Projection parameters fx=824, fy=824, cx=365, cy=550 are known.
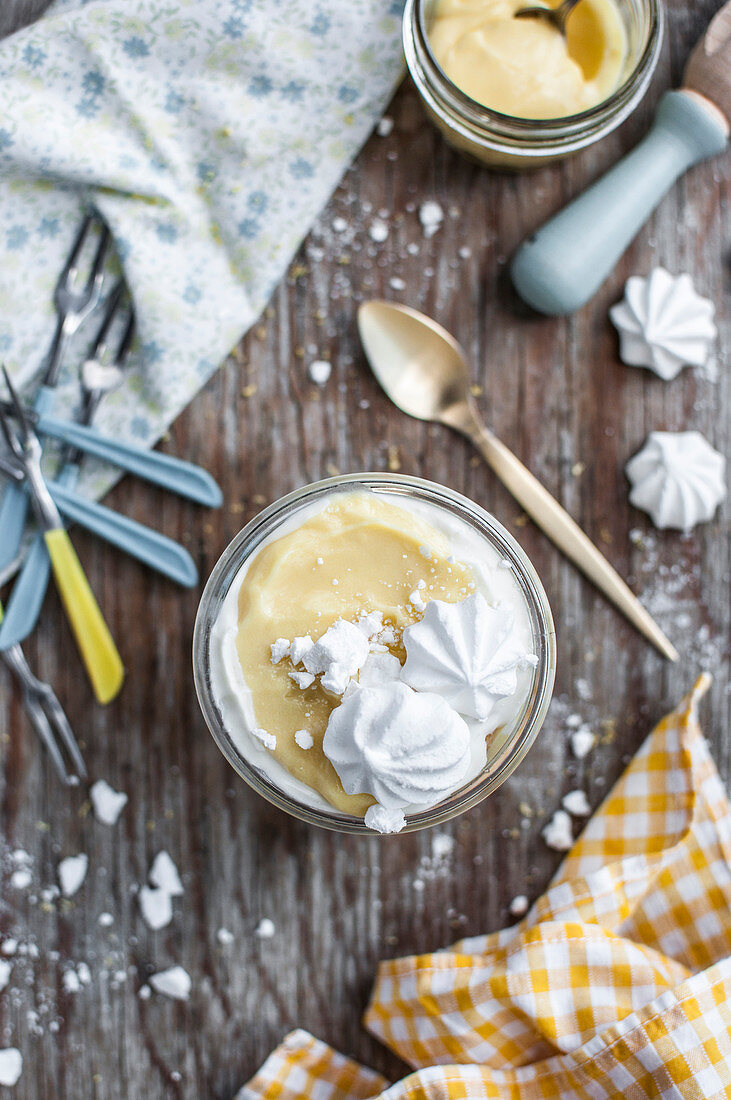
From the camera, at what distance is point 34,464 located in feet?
3.70

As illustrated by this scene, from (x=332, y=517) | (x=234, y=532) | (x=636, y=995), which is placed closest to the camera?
(x=332, y=517)

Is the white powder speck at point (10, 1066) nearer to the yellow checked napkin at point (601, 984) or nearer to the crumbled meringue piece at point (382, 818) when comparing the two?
the yellow checked napkin at point (601, 984)

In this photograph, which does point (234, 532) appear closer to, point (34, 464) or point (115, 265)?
point (34, 464)

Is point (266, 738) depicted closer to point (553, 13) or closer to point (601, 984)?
point (601, 984)

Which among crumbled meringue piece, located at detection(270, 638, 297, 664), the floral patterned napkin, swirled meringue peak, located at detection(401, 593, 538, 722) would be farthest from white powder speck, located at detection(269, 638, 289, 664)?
the floral patterned napkin

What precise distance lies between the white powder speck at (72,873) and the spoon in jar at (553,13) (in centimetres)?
A: 128

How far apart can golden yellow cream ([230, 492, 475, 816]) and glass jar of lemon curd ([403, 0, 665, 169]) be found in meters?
0.53

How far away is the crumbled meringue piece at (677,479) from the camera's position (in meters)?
1.18

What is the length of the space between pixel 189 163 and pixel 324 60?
232 millimetres

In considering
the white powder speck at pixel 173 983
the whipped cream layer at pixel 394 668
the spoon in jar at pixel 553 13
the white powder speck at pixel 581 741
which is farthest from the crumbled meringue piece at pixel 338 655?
the spoon in jar at pixel 553 13

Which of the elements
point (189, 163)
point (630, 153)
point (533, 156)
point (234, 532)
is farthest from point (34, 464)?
point (630, 153)

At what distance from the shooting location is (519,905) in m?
1.19

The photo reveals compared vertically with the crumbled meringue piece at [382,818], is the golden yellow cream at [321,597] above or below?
above

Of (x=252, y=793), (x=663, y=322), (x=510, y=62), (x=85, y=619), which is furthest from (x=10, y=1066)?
(x=510, y=62)
